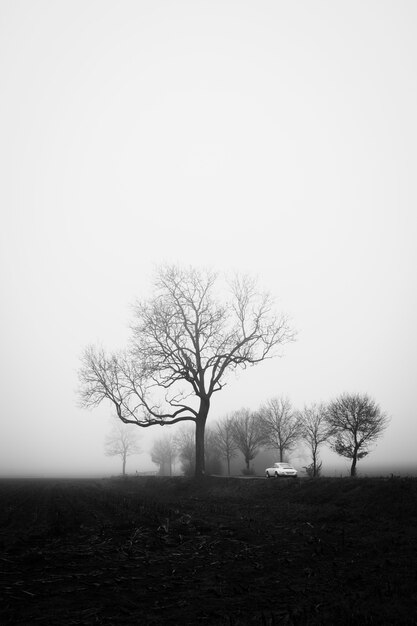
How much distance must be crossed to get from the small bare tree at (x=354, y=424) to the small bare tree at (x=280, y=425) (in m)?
11.2

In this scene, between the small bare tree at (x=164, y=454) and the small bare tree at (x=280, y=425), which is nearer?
the small bare tree at (x=280, y=425)

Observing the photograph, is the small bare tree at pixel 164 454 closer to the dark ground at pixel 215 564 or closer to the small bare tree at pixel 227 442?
the small bare tree at pixel 227 442

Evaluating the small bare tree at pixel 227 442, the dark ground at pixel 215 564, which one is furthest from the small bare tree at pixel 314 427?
the dark ground at pixel 215 564

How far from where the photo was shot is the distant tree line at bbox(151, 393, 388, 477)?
→ 147ft

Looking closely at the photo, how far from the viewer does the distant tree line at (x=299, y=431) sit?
44.9 meters

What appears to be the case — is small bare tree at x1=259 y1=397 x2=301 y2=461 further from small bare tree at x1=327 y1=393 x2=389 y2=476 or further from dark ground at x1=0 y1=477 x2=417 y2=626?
dark ground at x1=0 y1=477 x2=417 y2=626

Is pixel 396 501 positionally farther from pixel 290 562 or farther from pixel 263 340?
pixel 263 340

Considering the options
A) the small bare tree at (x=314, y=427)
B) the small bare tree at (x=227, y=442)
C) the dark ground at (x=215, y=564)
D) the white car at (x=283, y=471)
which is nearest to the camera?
the dark ground at (x=215, y=564)

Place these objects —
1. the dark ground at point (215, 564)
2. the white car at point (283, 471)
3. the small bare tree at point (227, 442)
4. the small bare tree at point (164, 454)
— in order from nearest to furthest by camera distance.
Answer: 1. the dark ground at point (215, 564)
2. the white car at point (283, 471)
3. the small bare tree at point (227, 442)
4. the small bare tree at point (164, 454)

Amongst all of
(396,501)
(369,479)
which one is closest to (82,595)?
(396,501)

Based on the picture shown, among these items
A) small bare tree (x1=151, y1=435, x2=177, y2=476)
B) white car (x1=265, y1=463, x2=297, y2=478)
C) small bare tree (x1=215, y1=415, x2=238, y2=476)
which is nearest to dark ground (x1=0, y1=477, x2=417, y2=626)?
white car (x1=265, y1=463, x2=297, y2=478)

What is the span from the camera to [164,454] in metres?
Answer: 91.7

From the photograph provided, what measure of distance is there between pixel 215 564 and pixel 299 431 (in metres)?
52.0

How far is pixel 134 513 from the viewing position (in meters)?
15.1
